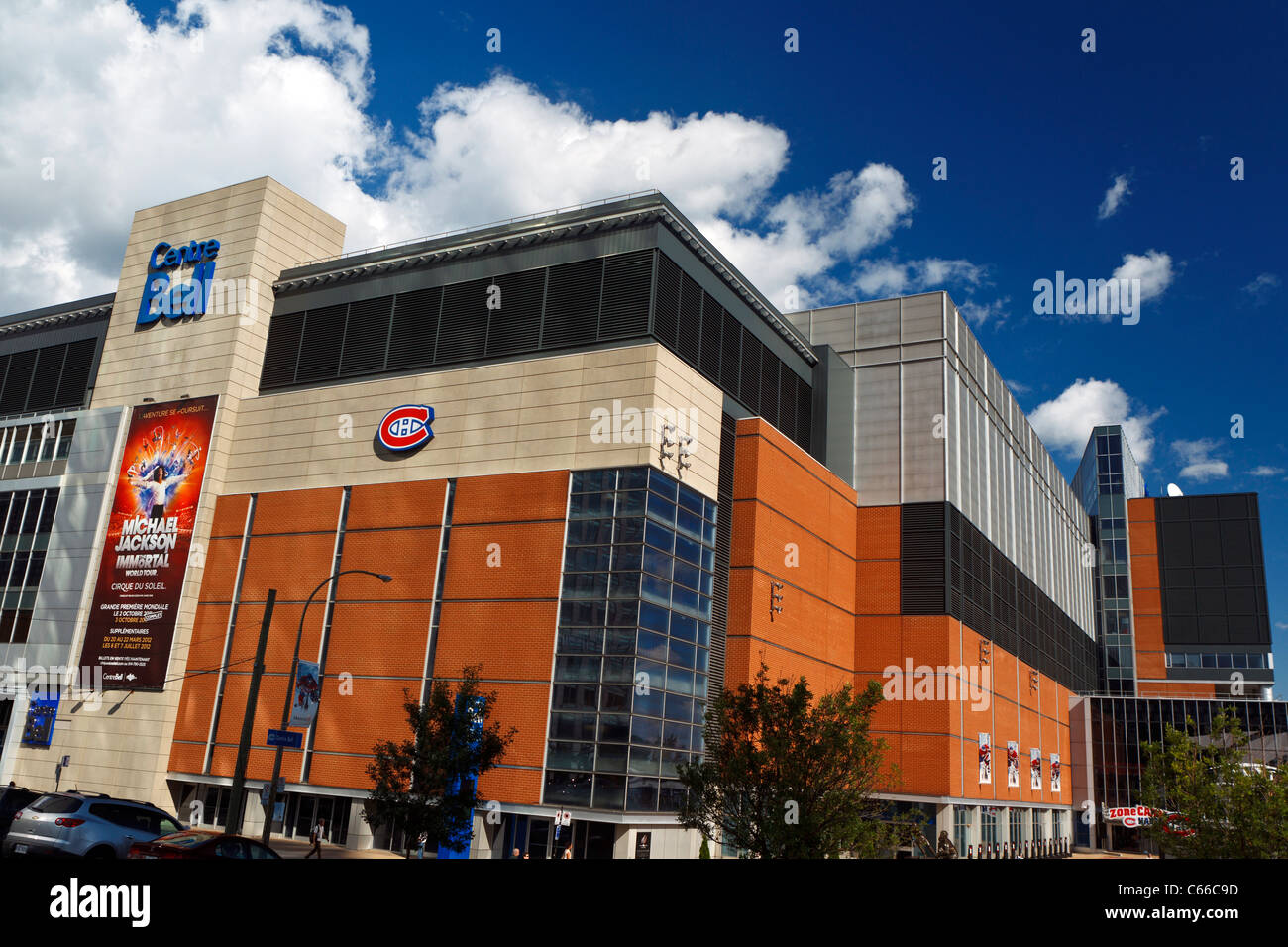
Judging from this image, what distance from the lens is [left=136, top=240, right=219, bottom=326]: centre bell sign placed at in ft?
170

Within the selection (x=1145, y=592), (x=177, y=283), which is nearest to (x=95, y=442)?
(x=177, y=283)

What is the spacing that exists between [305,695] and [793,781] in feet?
57.7

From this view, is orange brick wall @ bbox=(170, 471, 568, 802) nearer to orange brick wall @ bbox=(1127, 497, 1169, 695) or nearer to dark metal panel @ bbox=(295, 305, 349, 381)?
dark metal panel @ bbox=(295, 305, 349, 381)

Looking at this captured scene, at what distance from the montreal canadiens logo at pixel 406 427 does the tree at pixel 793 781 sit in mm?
22351

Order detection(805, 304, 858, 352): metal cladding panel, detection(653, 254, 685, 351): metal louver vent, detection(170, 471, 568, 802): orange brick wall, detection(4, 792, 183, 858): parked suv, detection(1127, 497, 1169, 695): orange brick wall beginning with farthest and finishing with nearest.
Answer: detection(1127, 497, 1169, 695): orange brick wall
detection(805, 304, 858, 352): metal cladding panel
detection(653, 254, 685, 351): metal louver vent
detection(170, 471, 568, 802): orange brick wall
detection(4, 792, 183, 858): parked suv

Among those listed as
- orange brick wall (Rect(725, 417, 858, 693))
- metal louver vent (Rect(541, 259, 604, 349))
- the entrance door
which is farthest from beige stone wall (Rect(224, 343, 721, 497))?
the entrance door

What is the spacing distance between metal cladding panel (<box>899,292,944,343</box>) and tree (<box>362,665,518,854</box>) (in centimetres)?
3532

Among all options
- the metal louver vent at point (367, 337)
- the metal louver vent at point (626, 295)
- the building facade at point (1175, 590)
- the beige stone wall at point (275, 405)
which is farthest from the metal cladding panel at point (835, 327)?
the building facade at point (1175, 590)

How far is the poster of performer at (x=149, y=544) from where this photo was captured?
47.0 m

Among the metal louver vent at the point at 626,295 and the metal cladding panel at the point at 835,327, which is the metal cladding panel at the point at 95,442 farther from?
the metal cladding panel at the point at 835,327

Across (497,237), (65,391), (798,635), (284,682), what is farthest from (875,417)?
(65,391)

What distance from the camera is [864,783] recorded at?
82.1 feet
